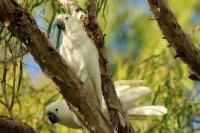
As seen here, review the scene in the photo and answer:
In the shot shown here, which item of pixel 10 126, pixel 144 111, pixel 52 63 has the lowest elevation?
pixel 144 111

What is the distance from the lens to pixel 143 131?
2.50m

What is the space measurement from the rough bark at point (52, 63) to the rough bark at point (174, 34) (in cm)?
36

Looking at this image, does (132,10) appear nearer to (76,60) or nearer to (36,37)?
(76,60)

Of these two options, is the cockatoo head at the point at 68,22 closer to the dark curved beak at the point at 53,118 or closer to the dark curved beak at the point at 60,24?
the dark curved beak at the point at 60,24

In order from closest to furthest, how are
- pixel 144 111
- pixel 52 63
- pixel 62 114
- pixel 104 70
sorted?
1. pixel 52 63
2. pixel 104 70
3. pixel 144 111
4. pixel 62 114

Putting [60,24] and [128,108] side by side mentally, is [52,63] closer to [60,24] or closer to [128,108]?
[60,24]

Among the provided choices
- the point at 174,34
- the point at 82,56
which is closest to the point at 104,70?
the point at 82,56

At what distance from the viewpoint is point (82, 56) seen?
1812mm

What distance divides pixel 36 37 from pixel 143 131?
1.14m

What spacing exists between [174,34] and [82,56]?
27 cm

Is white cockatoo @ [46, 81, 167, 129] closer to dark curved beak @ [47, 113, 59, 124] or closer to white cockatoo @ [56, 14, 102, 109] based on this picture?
dark curved beak @ [47, 113, 59, 124]

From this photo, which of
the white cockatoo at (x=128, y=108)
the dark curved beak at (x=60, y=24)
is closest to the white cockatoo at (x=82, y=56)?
the dark curved beak at (x=60, y=24)

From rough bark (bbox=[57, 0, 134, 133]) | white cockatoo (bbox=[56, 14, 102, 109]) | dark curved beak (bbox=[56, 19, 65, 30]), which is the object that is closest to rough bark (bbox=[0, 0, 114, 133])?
rough bark (bbox=[57, 0, 134, 133])

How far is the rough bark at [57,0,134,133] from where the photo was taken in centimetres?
167
